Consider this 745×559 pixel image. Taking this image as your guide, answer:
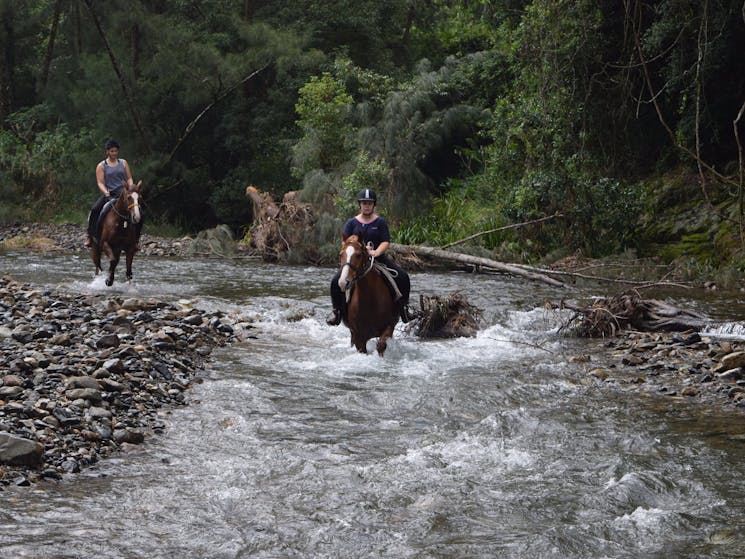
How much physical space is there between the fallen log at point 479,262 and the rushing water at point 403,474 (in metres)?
6.38

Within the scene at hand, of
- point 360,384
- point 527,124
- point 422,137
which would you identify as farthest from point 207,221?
point 360,384

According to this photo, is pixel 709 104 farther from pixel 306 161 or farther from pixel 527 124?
pixel 306 161

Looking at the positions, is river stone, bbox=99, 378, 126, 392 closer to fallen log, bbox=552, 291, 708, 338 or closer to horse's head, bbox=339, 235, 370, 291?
horse's head, bbox=339, 235, 370, 291

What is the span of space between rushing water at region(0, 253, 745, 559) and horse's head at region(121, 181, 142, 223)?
5.86 m

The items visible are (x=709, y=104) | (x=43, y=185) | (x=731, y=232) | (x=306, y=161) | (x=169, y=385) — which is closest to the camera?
(x=169, y=385)

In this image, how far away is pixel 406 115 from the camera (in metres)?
24.8

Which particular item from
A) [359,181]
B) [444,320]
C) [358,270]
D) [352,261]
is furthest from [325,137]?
[352,261]

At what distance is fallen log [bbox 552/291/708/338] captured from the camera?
1266 cm

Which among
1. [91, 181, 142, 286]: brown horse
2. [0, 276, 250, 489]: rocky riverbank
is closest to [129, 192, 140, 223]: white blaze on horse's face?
[91, 181, 142, 286]: brown horse

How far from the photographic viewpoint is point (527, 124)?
21375 mm

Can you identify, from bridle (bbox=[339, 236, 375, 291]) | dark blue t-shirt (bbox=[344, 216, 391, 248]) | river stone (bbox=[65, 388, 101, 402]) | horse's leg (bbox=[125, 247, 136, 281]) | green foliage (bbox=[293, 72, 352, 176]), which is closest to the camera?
river stone (bbox=[65, 388, 101, 402])

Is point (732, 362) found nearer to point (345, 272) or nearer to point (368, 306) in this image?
point (368, 306)

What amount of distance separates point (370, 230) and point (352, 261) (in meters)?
1.02

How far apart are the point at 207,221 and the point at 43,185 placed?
685 cm
